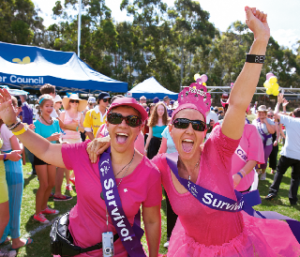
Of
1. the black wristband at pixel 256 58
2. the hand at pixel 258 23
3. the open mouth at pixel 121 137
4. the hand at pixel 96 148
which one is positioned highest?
the hand at pixel 258 23

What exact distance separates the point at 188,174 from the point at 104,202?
25.0 inches

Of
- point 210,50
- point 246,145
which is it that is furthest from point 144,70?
point 246,145

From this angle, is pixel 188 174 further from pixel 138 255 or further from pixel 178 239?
pixel 138 255

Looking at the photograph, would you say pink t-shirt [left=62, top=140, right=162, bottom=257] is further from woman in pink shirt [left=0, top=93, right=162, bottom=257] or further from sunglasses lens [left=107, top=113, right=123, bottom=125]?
sunglasses lens [left=107, top=113, right=123, bottom=125]

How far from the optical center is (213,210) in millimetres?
1540

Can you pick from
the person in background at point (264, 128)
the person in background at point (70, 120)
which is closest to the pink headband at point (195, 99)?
the person in background at point (70, 120)

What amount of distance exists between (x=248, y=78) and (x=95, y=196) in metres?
1.26

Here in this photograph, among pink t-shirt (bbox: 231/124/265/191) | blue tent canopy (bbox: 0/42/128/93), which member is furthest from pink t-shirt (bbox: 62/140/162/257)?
blue tent canopy (bbox: 0/42/128/93)

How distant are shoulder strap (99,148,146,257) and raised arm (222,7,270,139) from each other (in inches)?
34.5

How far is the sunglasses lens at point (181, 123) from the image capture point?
1.69m

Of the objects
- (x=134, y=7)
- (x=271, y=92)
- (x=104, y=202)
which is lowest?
(x=104, y=202)

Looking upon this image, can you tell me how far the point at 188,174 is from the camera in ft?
5.68

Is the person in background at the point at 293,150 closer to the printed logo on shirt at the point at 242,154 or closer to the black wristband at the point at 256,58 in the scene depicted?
the printed logo on shirt at the point at 242,154

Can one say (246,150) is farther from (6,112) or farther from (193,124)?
(6,112)
